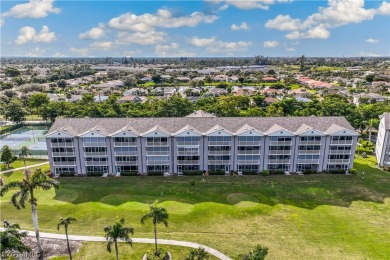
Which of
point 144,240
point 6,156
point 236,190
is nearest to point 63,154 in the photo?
point 6,156

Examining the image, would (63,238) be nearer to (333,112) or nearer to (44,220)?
(44,220)

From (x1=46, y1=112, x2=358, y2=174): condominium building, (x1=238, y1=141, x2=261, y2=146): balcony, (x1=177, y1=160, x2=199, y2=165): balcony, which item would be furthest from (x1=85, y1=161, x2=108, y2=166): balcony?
(x1=238, y1=141, x2=261, y2=146): balcony

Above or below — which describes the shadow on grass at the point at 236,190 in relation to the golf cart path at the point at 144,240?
above

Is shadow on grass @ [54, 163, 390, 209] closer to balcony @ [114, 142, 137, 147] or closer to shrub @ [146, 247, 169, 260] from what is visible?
balcony @ [114, 142, 137, 147]

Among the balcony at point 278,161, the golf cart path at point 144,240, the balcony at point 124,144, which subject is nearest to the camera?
the golf cart path at point 144,240

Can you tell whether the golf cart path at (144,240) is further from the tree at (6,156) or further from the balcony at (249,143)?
the tree at (6,156)

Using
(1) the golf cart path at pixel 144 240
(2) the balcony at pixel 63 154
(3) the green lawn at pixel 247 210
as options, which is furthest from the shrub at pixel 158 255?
(2) the balcony at pixel 63 154

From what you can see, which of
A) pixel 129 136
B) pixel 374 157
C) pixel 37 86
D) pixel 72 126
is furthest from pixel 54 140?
pixel 37 86

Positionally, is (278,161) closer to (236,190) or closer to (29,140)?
(236,190)
